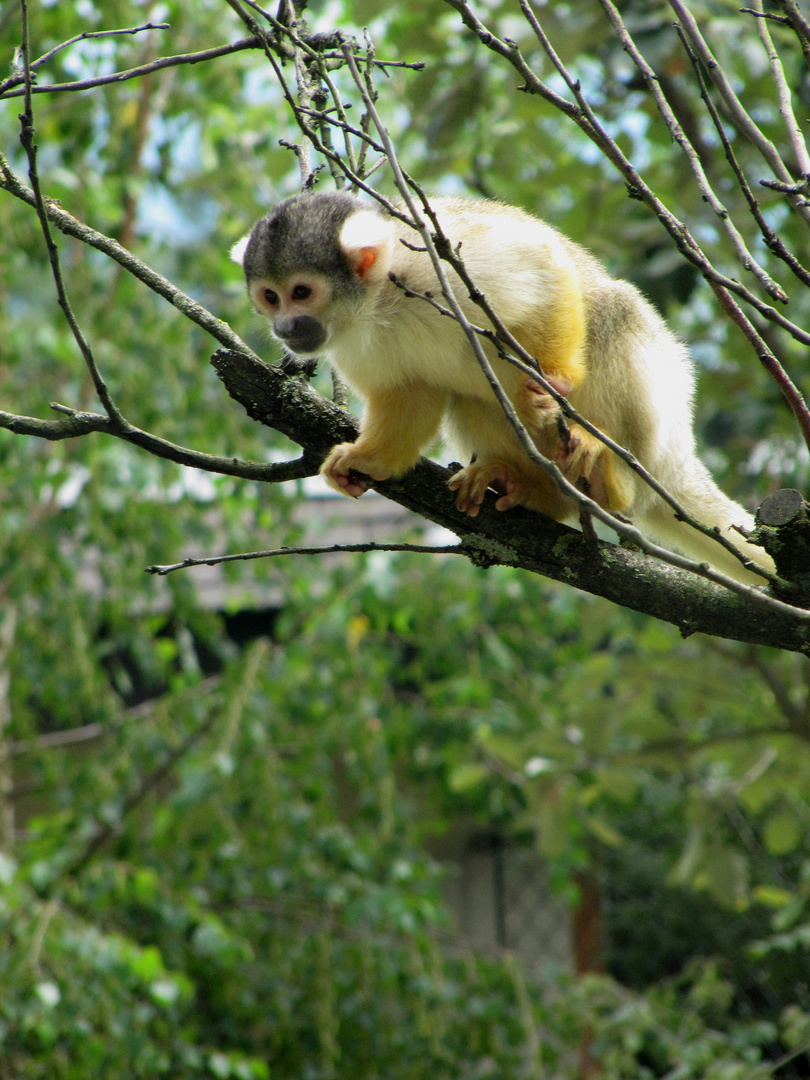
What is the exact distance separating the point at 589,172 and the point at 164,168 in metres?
1.60

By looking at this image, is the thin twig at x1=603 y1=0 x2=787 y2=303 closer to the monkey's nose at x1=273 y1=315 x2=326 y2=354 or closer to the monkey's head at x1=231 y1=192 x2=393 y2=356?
the monkey's head at x1=231 y1=192 x2=393 y2=356

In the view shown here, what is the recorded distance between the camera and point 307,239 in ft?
6.76

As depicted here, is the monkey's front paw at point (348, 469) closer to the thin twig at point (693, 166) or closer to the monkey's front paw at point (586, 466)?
the monkey's front paw at point (586, 466)

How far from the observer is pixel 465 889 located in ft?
21.3

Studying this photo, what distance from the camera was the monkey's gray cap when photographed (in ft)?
6.73

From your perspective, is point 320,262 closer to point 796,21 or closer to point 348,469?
point 348,469

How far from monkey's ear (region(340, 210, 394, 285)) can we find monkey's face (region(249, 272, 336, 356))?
0.08 m

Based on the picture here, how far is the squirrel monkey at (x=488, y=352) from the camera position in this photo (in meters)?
1.84

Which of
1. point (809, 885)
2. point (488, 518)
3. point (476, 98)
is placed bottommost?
point (809, 885)

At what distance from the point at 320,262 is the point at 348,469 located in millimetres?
482

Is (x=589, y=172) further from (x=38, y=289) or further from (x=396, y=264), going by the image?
(x=38, y=289)

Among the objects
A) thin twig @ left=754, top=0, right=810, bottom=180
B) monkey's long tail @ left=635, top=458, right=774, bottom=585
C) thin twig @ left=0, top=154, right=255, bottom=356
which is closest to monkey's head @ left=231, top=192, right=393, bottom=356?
thin twig @ left=0, top=154, right=255, bottom=356

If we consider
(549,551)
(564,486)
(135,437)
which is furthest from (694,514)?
(135,437)

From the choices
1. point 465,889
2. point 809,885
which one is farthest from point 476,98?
point 465,889
